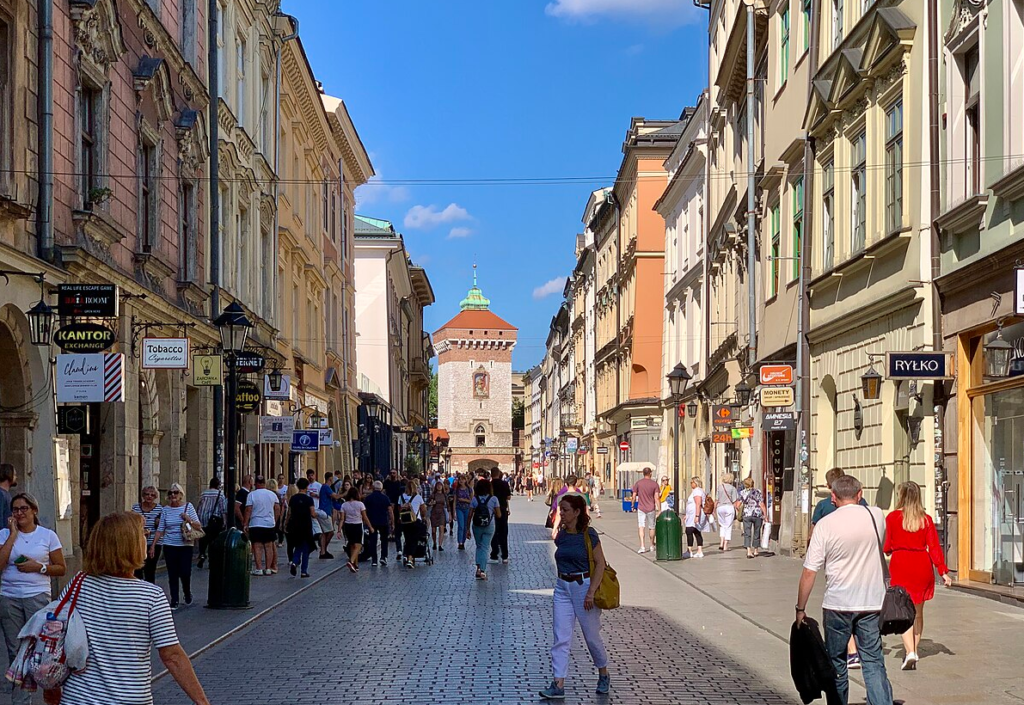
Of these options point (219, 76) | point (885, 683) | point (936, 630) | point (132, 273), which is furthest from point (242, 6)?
point (885, 683)

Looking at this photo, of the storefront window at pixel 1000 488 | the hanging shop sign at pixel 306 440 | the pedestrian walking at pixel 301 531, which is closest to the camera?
the storefront window at pixel 1000 488

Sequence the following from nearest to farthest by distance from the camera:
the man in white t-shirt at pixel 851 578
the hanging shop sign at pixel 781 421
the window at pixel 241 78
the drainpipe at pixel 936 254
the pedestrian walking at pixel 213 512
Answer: the man in white t-shirt at pixel 851 578 → the drainpipe at pixel 936 254 → the pedestrian walking at pixel 213 512 → the hanging shop sign at pixel 781 421 → the window at pixel 241 78

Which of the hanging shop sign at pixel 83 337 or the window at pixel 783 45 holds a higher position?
the window at pixel 783 45

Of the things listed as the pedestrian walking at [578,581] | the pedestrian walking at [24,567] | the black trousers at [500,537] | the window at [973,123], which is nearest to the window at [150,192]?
the black trousers at [500,537]

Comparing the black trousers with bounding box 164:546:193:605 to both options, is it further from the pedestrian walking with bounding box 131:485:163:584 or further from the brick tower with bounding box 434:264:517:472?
the brick tower with bounding box 434:264:517:472

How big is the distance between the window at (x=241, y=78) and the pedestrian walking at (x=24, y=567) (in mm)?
23120

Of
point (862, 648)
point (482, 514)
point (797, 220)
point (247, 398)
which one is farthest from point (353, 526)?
point (862, 648)

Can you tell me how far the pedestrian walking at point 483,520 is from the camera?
23.3 m

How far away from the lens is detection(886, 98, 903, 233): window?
20.9 meters

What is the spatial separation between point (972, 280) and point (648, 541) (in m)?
15.3

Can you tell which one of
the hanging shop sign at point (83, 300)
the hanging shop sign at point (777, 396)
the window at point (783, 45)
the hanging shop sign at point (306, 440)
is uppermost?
the window at point (783, 45)

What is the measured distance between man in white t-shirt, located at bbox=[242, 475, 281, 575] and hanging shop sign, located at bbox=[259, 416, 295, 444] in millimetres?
6498

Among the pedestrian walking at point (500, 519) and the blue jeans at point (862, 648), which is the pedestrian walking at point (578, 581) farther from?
the pedestrian walking at point (500, 519)

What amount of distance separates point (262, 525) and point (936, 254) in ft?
36.5
